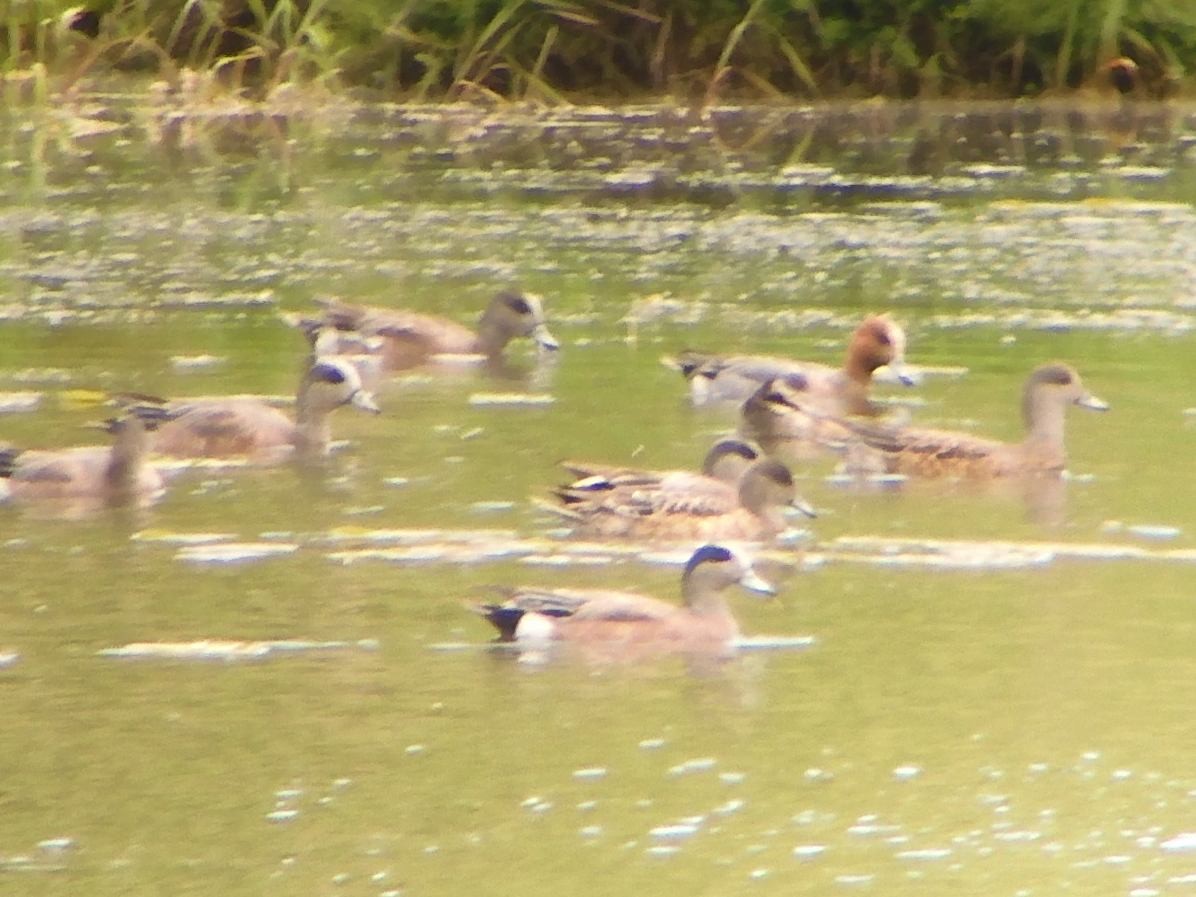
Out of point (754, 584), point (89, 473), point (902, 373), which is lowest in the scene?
point (902, 373)

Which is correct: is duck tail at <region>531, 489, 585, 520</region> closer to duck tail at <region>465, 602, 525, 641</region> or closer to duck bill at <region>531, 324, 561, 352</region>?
duck tail at <region>465, 602, 525, 641</region>

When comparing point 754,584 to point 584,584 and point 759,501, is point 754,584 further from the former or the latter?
point 759,501

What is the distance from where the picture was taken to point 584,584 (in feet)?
30.0

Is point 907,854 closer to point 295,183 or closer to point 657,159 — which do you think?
point 295,183

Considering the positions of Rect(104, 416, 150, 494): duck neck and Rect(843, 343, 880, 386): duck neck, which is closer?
Rect(104, 416, 150, 494): duck neck

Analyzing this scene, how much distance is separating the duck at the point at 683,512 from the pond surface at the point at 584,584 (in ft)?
0.53

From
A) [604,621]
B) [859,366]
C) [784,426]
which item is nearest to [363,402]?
[784,426]

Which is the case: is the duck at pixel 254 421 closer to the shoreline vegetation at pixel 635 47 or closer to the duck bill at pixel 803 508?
the duck bill at pixel 803 508

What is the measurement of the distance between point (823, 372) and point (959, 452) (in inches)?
76.5

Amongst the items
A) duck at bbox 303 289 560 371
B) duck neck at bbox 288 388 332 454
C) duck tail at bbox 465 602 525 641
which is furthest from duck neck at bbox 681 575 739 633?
duck at bbox 303 289 560 371

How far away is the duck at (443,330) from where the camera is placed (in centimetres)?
1399

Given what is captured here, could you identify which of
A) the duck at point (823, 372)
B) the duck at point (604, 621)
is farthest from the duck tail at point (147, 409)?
the duck at point (604, 621)

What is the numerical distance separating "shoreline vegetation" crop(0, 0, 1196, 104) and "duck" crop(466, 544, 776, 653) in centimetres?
1869

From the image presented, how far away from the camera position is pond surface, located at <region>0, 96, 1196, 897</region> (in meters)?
6.48
